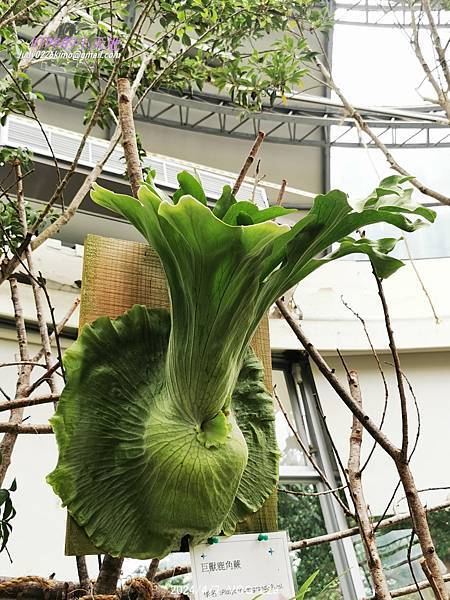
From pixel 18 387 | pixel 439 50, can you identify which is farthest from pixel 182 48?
pixel 18 387

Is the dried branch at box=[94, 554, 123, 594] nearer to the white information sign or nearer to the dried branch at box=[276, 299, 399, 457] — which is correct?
the white information sign

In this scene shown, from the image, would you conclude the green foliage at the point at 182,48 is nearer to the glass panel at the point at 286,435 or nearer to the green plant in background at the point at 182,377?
the green plant in background at the point at 182,377

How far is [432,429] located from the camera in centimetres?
488

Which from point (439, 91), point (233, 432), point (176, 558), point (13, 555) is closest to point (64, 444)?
point (233, 432)

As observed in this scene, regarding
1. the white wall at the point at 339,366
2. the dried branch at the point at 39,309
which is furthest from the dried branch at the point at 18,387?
the white wall at the point at 339,366

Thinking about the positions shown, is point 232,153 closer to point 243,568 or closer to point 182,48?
point 182,48

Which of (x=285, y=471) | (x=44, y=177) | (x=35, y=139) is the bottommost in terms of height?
(x=285, y=471)

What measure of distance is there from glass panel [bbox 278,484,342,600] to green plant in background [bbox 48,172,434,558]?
360 cm

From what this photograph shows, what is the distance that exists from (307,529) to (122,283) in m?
3.89

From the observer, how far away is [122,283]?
0.80 meters

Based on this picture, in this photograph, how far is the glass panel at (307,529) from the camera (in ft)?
13.1

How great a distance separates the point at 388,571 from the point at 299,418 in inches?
50.8

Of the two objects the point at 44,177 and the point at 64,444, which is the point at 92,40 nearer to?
the point at 64,444

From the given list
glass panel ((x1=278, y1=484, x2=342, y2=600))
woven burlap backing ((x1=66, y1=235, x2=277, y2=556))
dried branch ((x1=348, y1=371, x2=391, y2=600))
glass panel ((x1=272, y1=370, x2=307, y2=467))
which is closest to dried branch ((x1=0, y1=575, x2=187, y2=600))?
woven burlap backing ((x1=66, y1=235, x2=277, y2=556))
